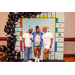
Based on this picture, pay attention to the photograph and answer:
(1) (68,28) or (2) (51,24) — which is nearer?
(2) (51,24)

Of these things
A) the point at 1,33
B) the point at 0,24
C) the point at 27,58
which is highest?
the point at 0,24

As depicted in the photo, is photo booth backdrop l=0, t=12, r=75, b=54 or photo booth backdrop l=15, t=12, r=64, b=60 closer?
photo booth backdrop l=15, t=12, r=64, b=60

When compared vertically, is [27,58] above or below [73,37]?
below

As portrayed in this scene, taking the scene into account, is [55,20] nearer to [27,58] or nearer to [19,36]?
[19,36]

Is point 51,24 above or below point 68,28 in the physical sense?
above

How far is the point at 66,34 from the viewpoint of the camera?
3.40 metres

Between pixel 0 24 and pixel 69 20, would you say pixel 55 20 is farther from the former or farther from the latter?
pixel 0 24

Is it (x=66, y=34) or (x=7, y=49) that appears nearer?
(x=7, y=49)

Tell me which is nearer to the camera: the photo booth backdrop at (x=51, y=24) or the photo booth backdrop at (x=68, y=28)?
the photo booth backdrop at (x=51, y=24)

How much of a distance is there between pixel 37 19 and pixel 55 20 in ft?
2.40

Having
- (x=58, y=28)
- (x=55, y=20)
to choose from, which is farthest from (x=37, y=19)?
(x=58, y=28)

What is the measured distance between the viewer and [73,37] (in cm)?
342

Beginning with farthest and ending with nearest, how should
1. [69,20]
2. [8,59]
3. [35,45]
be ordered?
1. [69,20]
2. [35,45]
3. [8,59]

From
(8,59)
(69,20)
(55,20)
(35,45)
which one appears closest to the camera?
(8,59)
